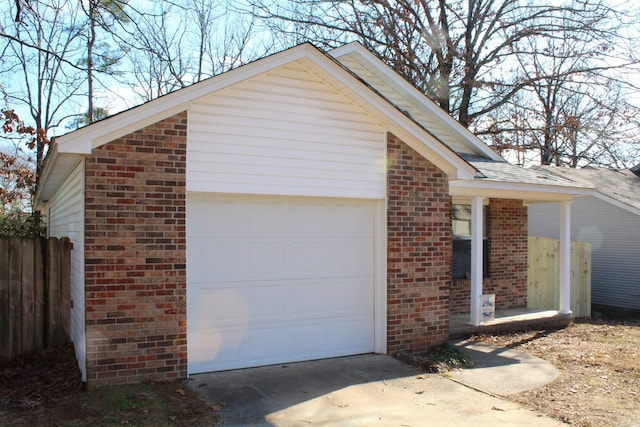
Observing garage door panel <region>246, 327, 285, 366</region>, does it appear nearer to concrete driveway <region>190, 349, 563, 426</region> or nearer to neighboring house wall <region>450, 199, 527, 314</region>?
concrete driveway <region>190, 349, 563, 426</region>

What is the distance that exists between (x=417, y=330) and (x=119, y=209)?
15.2ft

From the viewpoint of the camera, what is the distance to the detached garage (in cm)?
610

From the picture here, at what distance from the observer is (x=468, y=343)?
9.22 metres

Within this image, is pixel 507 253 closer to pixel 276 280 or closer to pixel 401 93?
pixel 401 93

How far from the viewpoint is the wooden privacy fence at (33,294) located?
7738 millimetres

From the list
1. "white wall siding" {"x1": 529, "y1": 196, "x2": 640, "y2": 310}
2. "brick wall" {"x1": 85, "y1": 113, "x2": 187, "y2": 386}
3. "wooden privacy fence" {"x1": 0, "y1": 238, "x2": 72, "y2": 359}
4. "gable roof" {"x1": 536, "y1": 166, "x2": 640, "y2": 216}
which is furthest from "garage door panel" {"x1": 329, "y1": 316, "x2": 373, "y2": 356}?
"white wall siding" {"x1": 529, "y1": 196, "x2": 640, "y2": 310}

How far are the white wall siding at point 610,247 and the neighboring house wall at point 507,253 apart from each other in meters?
5.59

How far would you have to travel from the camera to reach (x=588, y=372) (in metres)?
7.70

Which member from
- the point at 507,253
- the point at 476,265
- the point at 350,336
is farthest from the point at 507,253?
the point at 350,336

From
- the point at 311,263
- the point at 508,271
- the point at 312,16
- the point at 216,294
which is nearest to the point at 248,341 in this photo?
the point at 216,294

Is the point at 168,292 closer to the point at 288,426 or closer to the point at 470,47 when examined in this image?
the point at 288,426

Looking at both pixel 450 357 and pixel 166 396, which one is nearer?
pixel 166 396

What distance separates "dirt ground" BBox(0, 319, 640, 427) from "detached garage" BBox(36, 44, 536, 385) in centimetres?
42

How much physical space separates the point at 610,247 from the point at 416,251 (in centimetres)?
1115
